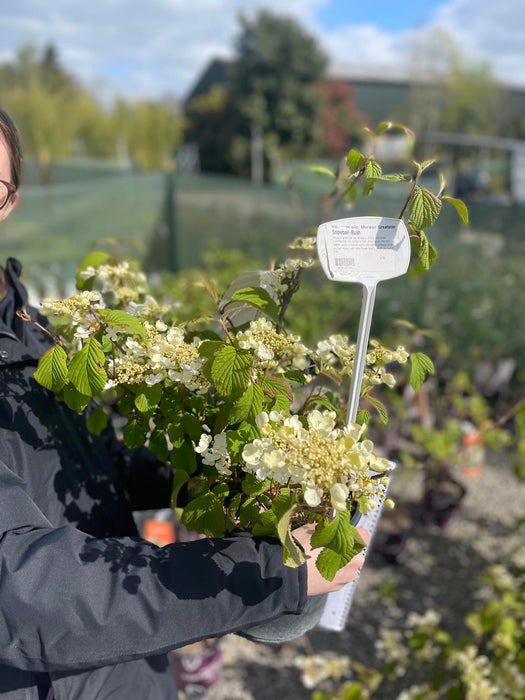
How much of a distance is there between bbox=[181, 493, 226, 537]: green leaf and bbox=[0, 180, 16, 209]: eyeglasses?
567 mm

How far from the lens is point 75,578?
2.26 ft

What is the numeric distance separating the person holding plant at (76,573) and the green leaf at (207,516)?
0.02 metres

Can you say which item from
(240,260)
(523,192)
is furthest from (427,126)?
(240,260)

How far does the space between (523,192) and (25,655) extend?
7.68m

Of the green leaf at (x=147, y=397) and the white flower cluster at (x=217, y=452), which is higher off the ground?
the green leaf at (x=147, y=397)

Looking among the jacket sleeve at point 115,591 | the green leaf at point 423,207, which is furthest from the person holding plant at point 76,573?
the green leaf at point 423,207

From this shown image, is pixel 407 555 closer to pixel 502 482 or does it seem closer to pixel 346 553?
pixel 502 482

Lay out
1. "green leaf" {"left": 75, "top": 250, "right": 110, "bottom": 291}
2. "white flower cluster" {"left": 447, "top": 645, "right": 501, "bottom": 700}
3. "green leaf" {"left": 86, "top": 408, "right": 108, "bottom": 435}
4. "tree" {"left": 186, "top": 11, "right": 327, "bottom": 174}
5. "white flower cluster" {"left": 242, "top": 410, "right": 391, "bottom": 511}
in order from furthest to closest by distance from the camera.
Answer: "tree" {"left": 186, "top": 11, "right": 327, "bottom": 174}
"white flower cluster" {"left": 447, "top": 645, "right": 501, "bottom": 700}
"green leaf" {"left": 75, "top": 250, "right": 110, "bottom": 291}
"green leaf" {"left": 86, "top": 408, "right": 108, "bottom": 435}
"white flower cluster" {"left": 242, "top": 410, "right": 391, "bottom": 511}

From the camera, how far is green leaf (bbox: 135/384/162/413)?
0.80m

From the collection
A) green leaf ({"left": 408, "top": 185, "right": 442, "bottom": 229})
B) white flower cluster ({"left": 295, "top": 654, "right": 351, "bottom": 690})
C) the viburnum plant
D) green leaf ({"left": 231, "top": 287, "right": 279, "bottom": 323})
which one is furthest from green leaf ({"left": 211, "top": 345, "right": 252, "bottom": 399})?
white flower cluster ({"left": 295, "top": 654, "right": 351, "bottom": 690})

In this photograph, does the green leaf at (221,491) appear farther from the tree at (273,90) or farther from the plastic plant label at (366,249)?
the tree at (273,90)

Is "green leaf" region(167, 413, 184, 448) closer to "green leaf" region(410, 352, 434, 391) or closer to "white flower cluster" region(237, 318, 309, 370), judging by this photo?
Result: "white flower cluster" region(237, 318, 309, 370)

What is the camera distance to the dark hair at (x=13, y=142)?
91 cm

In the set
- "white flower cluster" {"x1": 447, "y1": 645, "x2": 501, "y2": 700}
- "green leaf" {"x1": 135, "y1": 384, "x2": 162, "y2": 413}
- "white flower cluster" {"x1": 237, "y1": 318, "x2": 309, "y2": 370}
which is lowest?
"white flower cluster" {"x1": 447, "y1": 645, "x2": 501, "y2": 700}
